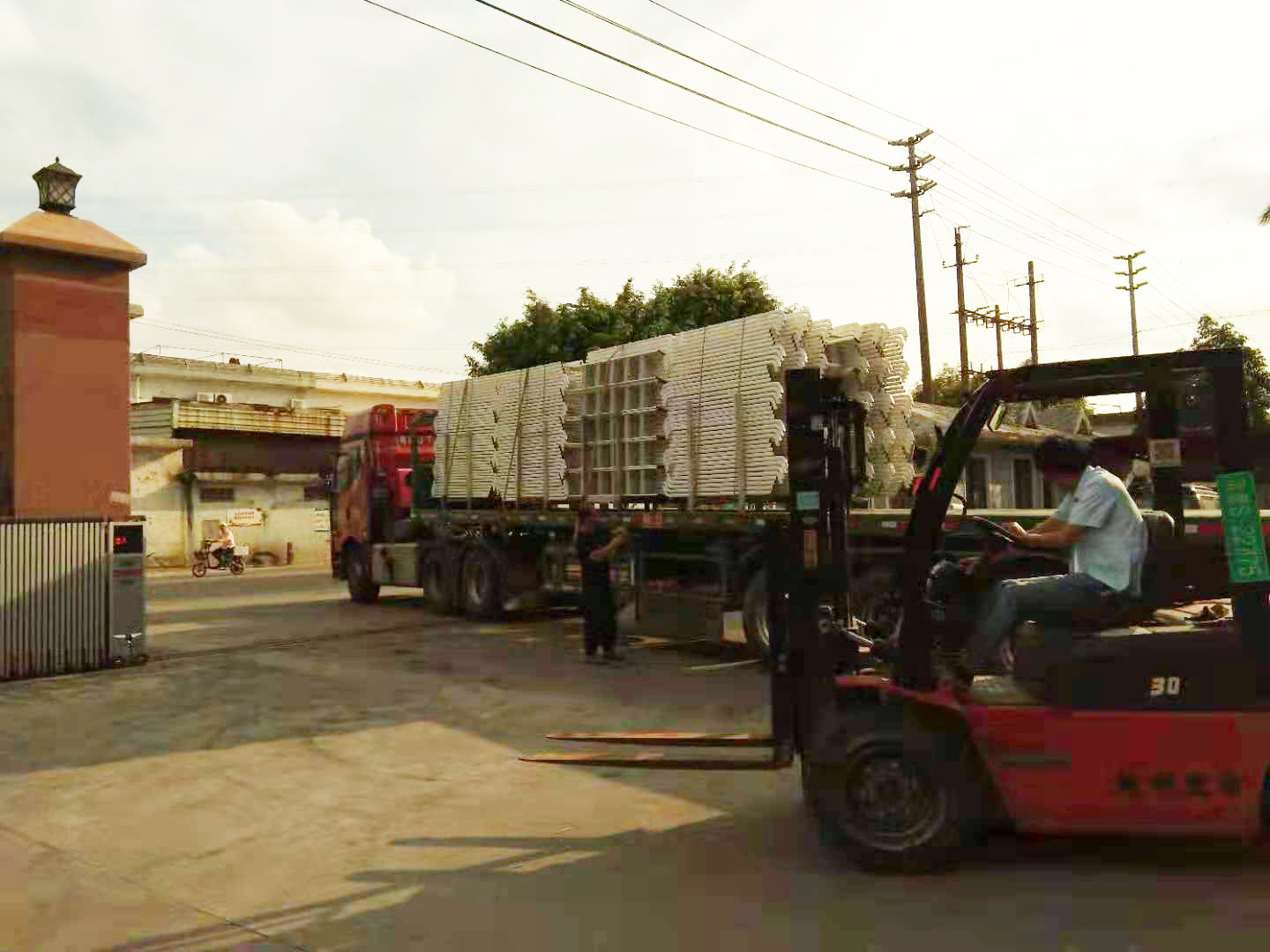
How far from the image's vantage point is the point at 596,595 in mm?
11430

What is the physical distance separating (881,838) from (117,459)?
34.1 ft

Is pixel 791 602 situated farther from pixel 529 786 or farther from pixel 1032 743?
pixel 529 786

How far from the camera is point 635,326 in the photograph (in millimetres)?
27328

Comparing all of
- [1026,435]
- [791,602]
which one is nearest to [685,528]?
[791,602]

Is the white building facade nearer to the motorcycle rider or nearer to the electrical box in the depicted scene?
the motorcycle rider

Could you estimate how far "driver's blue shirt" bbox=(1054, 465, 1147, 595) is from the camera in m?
4.79

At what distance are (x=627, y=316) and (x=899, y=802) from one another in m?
23.7

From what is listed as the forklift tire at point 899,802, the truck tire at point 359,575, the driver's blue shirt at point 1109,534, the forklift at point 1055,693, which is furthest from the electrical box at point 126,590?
the driver's blue shirt at point 1109,534

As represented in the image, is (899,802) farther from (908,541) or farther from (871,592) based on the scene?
(871,592)

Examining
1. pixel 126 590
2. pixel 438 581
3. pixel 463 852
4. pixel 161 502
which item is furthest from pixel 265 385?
pixel 463 852

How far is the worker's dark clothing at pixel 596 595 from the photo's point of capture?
11.3 metres

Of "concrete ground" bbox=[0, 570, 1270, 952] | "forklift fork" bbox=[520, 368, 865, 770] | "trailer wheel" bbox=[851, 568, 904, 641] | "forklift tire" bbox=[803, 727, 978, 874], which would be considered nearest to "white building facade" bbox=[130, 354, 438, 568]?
"concrete ground" bbox=[0, 570, 1270, 952]

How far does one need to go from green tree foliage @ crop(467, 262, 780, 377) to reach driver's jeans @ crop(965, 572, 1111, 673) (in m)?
21.5

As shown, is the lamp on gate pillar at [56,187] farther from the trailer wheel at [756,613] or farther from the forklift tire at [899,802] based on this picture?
the forklift tire at [899,802]
